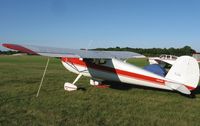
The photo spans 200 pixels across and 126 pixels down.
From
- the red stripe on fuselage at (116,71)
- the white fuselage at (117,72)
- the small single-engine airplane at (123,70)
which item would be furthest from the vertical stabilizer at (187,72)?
the white fuselage at (117,72)

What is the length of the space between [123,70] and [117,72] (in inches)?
10.6

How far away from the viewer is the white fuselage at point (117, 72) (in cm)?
929

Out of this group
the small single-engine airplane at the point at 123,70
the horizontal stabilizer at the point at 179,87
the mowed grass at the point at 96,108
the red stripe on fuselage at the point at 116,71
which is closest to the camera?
the mowed grass at the point at 96,108

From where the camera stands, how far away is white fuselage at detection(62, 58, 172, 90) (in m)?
9.29

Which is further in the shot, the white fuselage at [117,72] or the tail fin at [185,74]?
the white fuselage at [117,72]

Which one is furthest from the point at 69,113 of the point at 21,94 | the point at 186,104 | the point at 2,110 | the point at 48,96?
the point at 186,104

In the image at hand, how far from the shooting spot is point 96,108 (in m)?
7.10

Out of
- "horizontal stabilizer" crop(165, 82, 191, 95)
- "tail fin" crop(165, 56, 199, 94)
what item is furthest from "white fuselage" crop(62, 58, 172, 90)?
"tail fin" crop(165, 56, 199, 94)

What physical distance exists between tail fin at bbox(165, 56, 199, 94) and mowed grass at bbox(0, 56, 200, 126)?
1.63 ft

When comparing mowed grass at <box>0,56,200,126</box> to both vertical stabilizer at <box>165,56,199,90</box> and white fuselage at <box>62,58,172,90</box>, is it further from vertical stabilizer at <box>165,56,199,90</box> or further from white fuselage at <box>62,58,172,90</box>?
vertical stabilizer at <box>165,56,199,90</box>

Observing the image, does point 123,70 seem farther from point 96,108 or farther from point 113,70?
point 96,108

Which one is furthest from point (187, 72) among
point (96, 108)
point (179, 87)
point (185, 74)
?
point (96, 108)

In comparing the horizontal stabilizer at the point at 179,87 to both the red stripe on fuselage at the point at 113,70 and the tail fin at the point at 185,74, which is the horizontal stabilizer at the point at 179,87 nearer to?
the tail fin at the point at 185,74

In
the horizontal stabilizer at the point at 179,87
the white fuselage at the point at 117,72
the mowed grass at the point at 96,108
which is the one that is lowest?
the mowed grass at the point at 96,108
